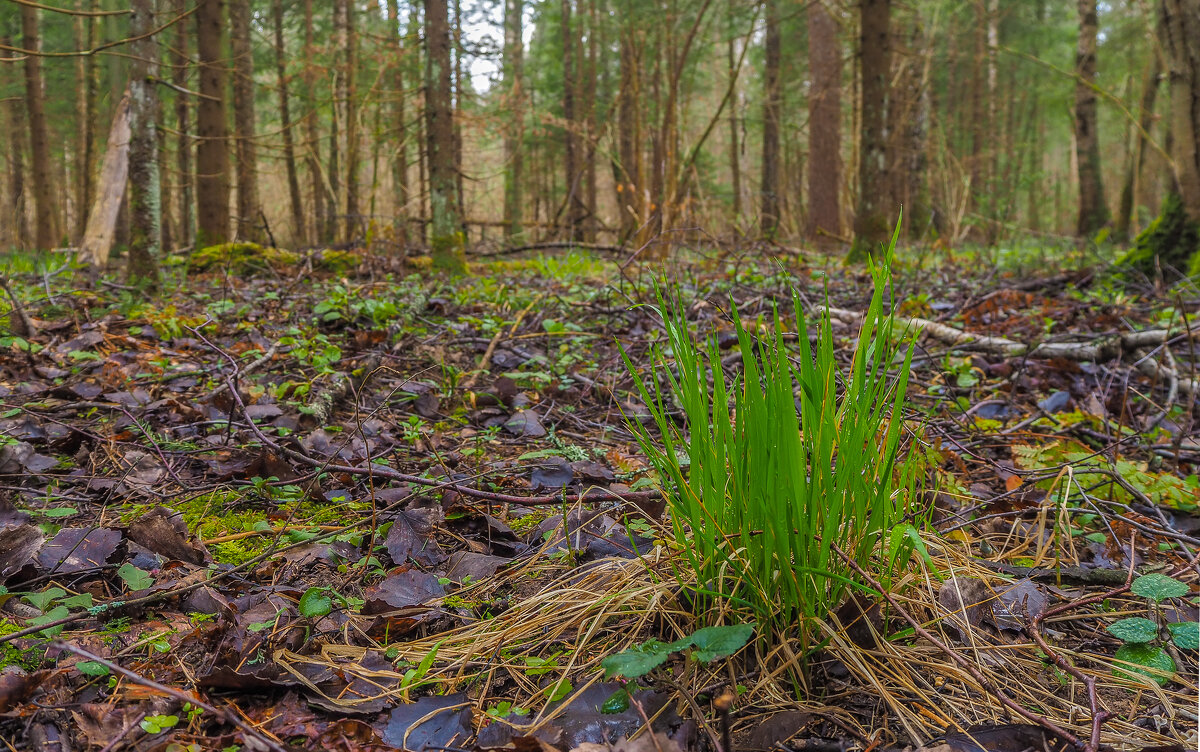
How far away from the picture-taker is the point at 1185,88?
4.80m

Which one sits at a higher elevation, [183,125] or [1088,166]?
[183,125]

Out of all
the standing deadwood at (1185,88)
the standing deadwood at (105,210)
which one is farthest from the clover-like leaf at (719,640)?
the standing deadwood at (105,210)

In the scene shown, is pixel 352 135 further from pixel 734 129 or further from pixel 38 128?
pixel 734 129

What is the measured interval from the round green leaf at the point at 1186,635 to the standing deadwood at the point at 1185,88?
5.21 meters

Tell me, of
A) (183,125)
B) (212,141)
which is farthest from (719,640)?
(183,125)

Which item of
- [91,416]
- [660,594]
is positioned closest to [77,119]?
[91,416]

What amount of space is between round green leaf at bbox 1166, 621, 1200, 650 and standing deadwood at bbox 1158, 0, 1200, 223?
5211 mm

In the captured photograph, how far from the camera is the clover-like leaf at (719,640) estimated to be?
99 cm

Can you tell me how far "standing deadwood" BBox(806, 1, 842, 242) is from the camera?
40.7 ft

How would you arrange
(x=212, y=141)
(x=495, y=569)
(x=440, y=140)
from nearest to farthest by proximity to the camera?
(x=495, y=569), (x=440, y=140), (x=212, y=141)

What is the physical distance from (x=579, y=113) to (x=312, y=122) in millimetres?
5676

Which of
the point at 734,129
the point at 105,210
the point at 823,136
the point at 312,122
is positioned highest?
the point at 734,129

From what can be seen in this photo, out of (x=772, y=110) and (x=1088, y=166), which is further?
(x=772, y=110)

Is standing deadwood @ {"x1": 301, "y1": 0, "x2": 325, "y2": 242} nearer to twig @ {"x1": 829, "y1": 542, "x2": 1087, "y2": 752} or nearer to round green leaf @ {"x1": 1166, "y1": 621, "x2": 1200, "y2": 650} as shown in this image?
twig @ {"x1": 829, "y1": 542, "x2": 1087, "y2": 752}
